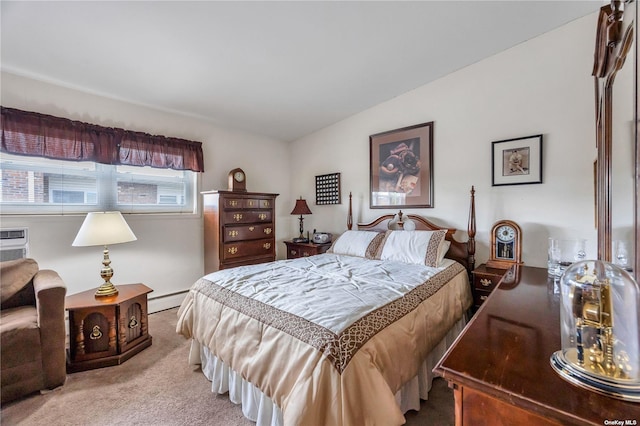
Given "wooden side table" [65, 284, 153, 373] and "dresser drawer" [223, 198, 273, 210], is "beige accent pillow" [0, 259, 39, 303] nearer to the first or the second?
"wooden side table" [65, 284, 153, 373]

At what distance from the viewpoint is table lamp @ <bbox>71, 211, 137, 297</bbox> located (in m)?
2.07

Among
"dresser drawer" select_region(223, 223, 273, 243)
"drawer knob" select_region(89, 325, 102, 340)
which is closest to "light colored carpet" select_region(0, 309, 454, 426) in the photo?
"drawer knob" select_region(89, 325, 102, 340)

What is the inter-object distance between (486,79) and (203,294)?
131 inches

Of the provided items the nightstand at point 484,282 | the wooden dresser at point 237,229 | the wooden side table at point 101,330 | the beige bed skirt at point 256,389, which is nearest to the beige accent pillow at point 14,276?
the wooden side table at point 101,330

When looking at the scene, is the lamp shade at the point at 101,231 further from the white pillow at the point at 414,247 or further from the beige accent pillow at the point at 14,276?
the white pillow at the point at 414,247

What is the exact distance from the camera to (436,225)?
2980mm

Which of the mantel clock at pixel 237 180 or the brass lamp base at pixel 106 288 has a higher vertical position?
the mantel clock at pixel 237 180

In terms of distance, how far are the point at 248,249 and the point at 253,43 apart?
7.67 feet

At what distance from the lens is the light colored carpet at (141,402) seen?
151 cm

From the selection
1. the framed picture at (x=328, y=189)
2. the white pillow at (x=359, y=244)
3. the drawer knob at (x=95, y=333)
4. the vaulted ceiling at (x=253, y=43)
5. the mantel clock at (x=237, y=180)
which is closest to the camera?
the vaulted ceiling at (x=253, y=43)

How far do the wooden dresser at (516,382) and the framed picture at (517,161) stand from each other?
1.90m

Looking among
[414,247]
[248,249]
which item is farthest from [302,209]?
[414,247]

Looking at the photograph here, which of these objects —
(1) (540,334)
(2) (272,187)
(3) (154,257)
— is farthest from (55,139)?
(1) (540,334)

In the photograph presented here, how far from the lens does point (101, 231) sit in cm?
212
